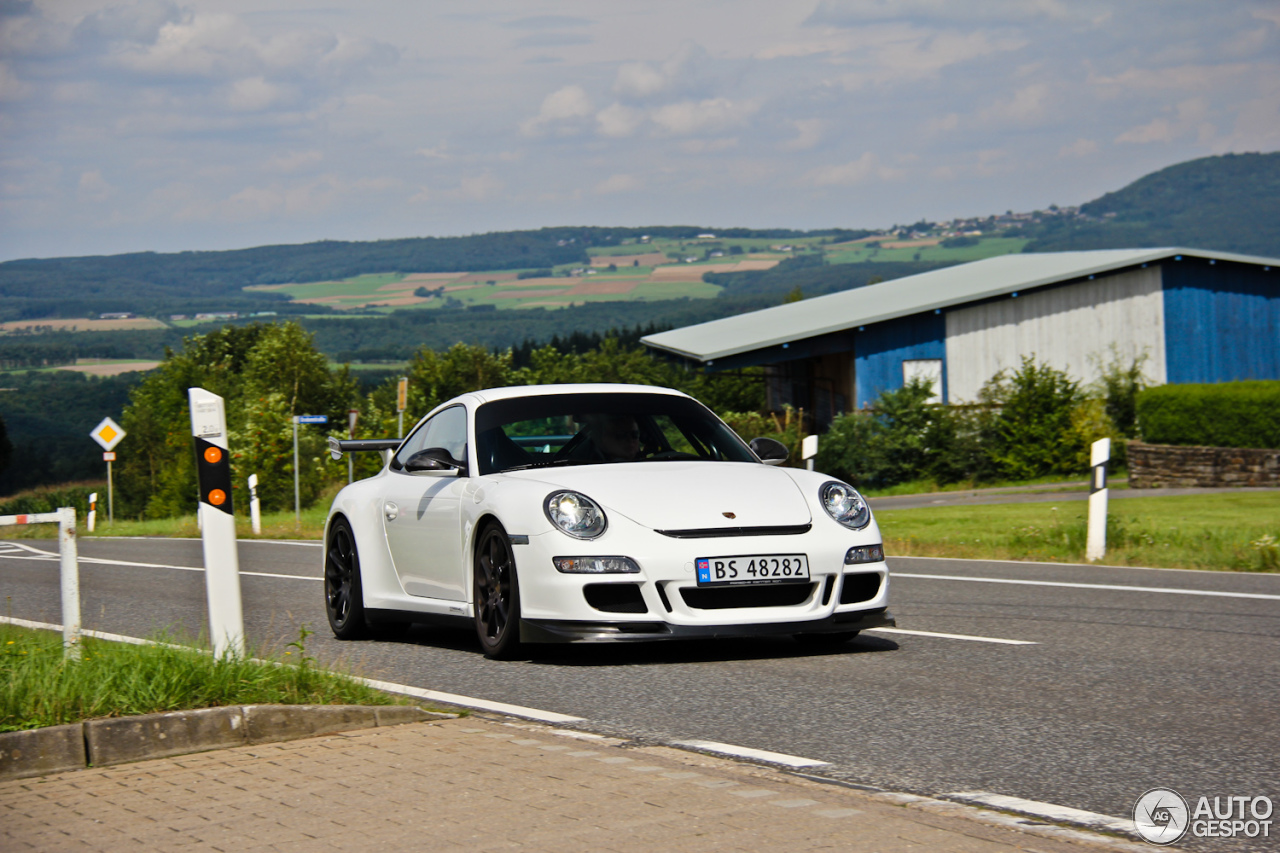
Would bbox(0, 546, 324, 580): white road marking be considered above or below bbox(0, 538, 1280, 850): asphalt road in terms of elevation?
below

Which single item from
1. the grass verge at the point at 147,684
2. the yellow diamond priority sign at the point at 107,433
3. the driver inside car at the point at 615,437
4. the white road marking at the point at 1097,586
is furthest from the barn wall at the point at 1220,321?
the grass verge at the point at 147,684

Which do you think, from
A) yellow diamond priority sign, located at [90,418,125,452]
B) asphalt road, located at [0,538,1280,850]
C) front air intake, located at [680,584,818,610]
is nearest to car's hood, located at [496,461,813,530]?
front air intake, located at [680,584,818,610]

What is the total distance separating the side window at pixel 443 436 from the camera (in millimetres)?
8812

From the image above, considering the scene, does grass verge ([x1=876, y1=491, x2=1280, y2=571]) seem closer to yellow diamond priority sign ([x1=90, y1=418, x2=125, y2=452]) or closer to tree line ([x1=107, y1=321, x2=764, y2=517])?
yellow diamond priority sign ([x1=90, y1=418, x2=125, y2=452])

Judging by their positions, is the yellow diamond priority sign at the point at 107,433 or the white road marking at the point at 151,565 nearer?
the white road marking at the point at 151,565

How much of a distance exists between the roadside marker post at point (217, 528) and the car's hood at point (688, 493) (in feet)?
5.79

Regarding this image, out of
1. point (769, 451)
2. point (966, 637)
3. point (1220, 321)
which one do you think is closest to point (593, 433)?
point (769, 451)

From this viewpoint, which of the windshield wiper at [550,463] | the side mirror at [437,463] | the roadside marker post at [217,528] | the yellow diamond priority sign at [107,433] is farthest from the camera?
the yellow diamond priority sign at [107,433]

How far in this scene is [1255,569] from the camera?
12.7 metres

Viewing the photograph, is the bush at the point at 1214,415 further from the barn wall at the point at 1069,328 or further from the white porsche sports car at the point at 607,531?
the white porsche sports car at the point at 607,531

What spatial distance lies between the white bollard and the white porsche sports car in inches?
84.0

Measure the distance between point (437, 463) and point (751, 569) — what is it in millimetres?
2094

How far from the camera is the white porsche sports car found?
7.36 meters

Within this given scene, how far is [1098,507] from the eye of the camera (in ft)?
46.3
